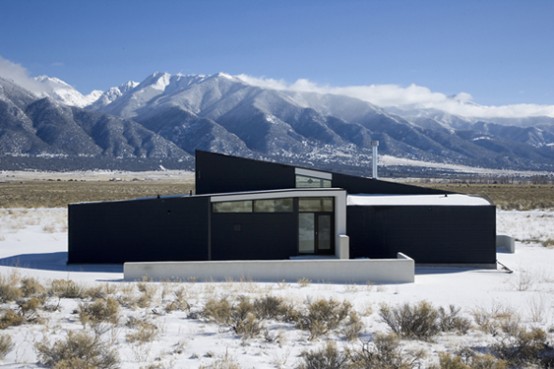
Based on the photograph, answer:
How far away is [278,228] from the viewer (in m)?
22.2

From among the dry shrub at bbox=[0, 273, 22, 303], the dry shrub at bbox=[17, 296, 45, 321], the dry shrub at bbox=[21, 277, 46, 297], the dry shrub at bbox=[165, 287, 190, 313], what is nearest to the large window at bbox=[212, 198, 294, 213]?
the dry shrub at bbox=[165, 287, 190, 313]

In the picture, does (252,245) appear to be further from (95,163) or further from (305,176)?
(95,163)

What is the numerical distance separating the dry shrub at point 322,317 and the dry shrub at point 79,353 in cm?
383

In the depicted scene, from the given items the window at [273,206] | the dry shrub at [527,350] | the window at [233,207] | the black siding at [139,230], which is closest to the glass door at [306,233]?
the window at [273,206]

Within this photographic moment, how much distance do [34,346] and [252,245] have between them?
12861 millimetres

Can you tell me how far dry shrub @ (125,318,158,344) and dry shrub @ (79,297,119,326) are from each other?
45 cm

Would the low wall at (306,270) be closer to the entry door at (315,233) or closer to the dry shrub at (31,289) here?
the entry door at (315,233)

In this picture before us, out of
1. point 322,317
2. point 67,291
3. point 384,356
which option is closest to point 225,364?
point 384,356

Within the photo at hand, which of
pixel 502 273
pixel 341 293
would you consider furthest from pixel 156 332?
pixel 502 273

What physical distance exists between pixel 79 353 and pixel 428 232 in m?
16.1

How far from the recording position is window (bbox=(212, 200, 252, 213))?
866 inches

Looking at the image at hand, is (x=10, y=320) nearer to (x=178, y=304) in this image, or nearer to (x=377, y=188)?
(x=178, y=304)

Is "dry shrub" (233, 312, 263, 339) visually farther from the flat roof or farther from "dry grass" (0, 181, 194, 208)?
"dry grass" (0, 181, 194, 208)

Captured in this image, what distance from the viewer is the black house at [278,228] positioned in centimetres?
2178
